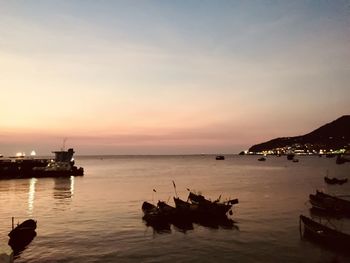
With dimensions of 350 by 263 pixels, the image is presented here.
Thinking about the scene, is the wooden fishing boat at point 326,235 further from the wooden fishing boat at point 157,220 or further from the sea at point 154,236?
the wooden fishing boat at point 157,220

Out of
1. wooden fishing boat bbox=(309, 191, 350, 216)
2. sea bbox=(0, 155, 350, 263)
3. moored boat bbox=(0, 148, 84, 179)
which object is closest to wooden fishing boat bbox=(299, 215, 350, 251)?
sea bbox=(0, 155, 350, 263)

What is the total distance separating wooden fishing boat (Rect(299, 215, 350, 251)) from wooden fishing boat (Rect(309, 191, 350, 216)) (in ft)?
43.7

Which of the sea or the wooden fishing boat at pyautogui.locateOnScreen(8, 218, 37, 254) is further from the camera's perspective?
the wooden fishing boat at pyautogui.locateOnScreen(8, 218, 37, 254)

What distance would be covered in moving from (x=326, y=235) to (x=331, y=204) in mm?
20221

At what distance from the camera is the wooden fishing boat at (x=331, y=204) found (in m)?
51.1

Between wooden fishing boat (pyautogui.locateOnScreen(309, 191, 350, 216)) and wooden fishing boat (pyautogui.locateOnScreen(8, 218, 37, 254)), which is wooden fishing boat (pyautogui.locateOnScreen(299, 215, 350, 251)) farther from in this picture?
wooden fishing boat (pyautogui.locateOnScreen(8, 218, 37, 254))

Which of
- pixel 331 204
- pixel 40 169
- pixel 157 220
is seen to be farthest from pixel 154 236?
pixel 40 169

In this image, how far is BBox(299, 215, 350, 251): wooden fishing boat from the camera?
112 ft

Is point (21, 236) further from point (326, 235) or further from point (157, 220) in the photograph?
point (326, 235)

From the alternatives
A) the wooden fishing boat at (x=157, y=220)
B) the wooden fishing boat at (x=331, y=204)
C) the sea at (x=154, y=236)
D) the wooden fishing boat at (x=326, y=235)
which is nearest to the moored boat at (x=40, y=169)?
the sea at (x=154, y=236)

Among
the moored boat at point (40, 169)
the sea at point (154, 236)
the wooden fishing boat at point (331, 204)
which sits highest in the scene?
the moored boat at point (40, 169)

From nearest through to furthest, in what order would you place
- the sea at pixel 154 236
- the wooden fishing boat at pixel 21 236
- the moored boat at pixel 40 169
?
the sea at pixel 154 236 < the wooden fishing boat at pixel 21 236 < the moored boat at pixel 40 169

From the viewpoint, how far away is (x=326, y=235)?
1421 inches

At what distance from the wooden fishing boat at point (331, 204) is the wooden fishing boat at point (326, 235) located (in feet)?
43.7
